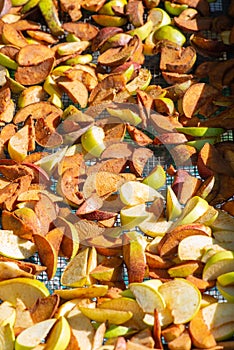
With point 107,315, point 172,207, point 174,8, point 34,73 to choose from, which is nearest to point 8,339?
point 107,315

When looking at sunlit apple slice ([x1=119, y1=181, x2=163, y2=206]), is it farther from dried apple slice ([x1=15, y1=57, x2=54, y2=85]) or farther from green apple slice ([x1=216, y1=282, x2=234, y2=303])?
dried apple slice ([x1=15, y1=57, x2=54, y2=85])

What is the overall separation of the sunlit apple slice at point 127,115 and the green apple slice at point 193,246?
36 centimetres

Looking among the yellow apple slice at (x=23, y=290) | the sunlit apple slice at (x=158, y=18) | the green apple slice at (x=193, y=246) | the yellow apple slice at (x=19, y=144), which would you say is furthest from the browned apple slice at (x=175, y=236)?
the sunlit apple slice at (x=158, y=18)

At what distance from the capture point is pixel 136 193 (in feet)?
4.70

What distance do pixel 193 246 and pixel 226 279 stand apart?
4.1 inches

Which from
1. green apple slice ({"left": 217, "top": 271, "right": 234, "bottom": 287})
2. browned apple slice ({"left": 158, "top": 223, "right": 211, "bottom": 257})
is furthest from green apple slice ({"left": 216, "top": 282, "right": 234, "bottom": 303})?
browned apple slice ({"left": 158, "top": 223, "right": 211, "bottom": 257})

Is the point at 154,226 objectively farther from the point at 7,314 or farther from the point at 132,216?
the point at 7,314

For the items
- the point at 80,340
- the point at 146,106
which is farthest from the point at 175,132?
the point at 80,340

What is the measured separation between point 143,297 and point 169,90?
0.61m

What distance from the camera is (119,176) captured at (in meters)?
1.47

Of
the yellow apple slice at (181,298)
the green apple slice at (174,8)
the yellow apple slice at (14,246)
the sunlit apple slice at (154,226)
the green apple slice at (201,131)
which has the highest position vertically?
the green apple slice at (174,8)

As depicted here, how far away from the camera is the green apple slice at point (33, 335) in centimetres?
118

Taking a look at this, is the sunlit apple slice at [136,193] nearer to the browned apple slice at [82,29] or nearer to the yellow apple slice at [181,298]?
the yellow apple slice at [181,298]

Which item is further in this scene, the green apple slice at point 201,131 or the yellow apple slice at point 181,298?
the green apple slice at point 201,131
